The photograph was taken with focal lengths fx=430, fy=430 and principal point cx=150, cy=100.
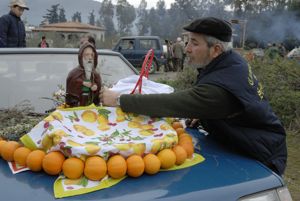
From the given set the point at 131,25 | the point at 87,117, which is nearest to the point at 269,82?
the point at 87,117

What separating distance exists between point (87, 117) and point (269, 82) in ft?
19.8

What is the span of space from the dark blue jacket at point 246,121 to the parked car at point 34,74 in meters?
1.12

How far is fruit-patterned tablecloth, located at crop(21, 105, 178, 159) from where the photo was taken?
78.5 inches

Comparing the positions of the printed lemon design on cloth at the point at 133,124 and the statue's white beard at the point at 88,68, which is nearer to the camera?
the printed lemon design on cloth at the point at 133,124

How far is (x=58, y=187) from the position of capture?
5.99ft

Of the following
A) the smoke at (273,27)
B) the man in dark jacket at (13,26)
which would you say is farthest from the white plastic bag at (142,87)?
the smoke at (273,27)

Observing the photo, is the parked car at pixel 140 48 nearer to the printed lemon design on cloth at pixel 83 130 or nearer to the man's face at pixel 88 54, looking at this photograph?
the man's face at pixel 88 54

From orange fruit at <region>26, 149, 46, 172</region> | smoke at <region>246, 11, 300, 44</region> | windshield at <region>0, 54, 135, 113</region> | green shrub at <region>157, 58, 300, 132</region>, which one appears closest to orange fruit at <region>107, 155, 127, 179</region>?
orange fruit at <region>26, 149, 46, 172</region>

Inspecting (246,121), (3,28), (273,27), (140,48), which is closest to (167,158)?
(246,121)

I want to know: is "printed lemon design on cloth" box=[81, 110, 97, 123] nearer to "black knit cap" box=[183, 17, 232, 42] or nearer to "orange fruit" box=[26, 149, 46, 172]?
"orange fruit" box=[26, 149, 46, 172]

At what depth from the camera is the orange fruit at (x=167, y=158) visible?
206 centimetres

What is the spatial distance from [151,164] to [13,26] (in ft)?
17.8

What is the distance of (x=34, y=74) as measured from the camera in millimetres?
3402

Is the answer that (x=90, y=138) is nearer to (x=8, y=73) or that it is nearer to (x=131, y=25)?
(x=8, y=73)
